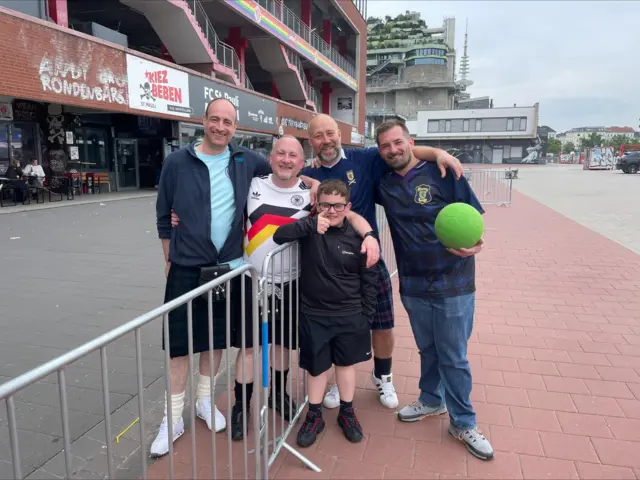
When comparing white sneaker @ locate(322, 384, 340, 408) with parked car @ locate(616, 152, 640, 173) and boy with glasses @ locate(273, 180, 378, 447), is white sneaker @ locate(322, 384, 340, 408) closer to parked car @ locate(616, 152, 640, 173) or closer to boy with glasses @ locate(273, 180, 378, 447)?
boy with glasses @ locate(273, 180, 378, 447)

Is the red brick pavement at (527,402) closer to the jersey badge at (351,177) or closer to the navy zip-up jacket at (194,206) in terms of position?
the navy zip-up jacket at (194,206)

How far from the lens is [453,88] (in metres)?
101

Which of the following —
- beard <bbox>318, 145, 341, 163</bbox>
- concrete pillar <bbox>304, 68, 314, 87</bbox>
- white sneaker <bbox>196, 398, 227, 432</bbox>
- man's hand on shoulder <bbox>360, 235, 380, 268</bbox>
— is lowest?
white sneaker <bbox>196, 398, 227, 432</bbox>

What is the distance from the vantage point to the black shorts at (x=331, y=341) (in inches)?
118

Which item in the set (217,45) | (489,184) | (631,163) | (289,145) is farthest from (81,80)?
(631,163)

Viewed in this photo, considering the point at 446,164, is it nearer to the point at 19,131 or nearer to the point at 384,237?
the point at 384,237

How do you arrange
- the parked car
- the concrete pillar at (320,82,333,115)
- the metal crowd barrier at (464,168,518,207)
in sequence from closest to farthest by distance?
the metal crowd barrier at (464,168,518,207) < the parked car < the concrete pillar at (320,82,333,115)

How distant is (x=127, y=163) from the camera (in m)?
21.5

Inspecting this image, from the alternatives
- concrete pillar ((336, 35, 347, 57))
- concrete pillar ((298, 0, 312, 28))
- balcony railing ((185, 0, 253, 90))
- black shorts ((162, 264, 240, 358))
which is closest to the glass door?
balcony railing ((185, 0, 253, 90))

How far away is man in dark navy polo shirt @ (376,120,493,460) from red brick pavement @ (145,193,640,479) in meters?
0.29

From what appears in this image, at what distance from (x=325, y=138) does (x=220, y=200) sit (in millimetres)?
800

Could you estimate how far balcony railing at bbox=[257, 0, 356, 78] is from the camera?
2603cm

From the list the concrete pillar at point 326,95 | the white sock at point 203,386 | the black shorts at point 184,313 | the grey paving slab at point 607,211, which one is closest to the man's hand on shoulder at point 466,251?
the black shorts at point 184,313

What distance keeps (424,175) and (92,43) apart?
14.1 meters
